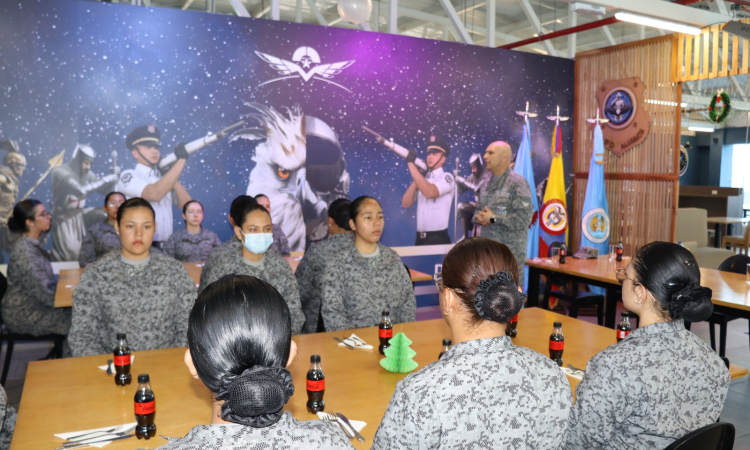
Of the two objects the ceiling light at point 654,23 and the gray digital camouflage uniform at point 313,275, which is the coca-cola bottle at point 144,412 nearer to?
the gray digital camouflage uniform at point 313,275

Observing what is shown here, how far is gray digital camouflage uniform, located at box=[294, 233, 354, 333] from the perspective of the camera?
4.38 m

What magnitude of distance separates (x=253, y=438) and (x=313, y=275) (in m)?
3.41

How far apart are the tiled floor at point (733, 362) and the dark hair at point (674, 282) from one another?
222cm

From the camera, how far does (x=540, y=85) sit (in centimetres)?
789

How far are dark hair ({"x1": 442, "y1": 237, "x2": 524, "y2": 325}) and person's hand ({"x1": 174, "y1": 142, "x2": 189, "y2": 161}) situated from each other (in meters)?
4.81

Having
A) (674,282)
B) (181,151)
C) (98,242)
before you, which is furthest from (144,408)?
(181,151)

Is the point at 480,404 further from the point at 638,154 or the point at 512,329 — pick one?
the point at 638,154

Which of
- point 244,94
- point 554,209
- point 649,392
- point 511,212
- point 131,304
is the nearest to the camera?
point 649,392

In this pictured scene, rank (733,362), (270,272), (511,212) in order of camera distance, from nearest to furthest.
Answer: (270,272) → (733,362) → (511,212)

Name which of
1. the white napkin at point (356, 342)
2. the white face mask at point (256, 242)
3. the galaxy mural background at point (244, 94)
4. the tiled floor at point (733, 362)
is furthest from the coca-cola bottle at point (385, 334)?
the galaxy mural background at point (244, 94)

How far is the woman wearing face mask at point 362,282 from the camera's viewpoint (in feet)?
11.6

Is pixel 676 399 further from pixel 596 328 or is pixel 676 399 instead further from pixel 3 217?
pixel 3 217

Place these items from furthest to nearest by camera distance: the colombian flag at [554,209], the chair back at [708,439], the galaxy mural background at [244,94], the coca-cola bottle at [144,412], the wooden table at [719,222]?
the wooden table at [719,222]
the colombian flag at [554,209]
the galaxy mural background at [244,94]
the coca-cola bottle at [144,412]
the chair back at [708,439]

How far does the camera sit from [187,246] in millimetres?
5863
